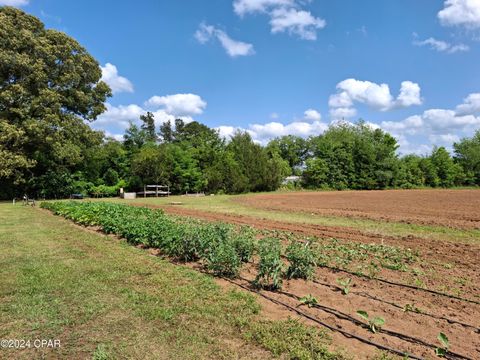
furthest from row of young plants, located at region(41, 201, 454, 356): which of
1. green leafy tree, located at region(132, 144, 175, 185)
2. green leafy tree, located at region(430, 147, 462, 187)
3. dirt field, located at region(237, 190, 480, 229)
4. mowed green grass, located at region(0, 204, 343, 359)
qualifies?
green leafy tree, located at region(430, 147, 462, 187)

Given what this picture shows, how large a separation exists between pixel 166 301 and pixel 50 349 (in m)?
1.55

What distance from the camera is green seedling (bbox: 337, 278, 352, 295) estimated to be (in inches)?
203

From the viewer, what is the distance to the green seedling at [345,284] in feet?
16.9

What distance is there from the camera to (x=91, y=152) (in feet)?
107

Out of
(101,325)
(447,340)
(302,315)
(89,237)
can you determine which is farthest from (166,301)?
(89,237)

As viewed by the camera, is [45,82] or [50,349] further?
[45,82]

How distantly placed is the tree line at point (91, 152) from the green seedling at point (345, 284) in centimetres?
2680

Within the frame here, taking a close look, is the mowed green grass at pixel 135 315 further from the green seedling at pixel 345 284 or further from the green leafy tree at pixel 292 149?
the green leafy tree at pixel 292 149

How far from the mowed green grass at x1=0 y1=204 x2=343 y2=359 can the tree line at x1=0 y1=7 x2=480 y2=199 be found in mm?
23900

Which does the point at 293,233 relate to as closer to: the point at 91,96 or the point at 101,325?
the point at 101,325

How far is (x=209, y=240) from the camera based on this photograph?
6.74m

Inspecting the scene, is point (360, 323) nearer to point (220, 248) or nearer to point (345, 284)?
point (345, 284)

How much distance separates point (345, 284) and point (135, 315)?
3.26 m

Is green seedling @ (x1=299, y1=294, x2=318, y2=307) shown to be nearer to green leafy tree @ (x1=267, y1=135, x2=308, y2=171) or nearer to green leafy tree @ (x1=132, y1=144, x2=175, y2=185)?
green leafy tree @ (x1=132, y1=144, x2=175, y2=185)
